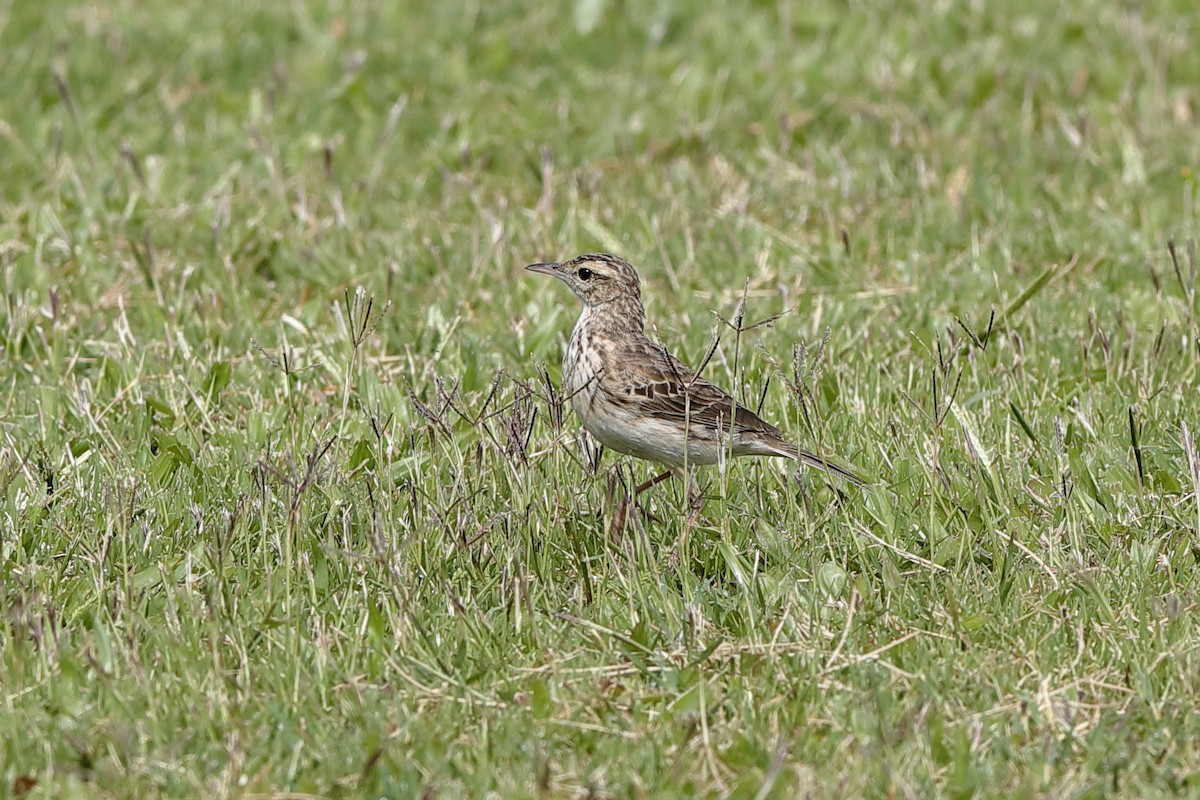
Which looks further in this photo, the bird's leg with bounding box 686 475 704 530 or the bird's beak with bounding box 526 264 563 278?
the bird's beak with bounding box 526 264 563 278

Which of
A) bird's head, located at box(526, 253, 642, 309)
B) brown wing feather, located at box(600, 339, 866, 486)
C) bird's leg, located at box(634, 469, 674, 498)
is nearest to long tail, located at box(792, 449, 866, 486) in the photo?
brown wing feather, located at box(600, 339, 866, 486)

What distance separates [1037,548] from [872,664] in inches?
36.6

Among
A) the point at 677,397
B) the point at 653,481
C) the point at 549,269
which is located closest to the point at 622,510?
the point at 653,481

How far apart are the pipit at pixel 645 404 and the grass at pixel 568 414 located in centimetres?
17

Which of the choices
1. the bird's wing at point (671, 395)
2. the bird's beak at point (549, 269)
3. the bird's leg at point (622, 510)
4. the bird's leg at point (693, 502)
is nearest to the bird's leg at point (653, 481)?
the bird's leg at point (622, 510)

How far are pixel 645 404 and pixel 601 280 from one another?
93cm

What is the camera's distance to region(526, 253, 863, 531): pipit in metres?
5.96

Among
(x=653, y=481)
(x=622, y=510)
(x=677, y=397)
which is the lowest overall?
(x=653, y=481)

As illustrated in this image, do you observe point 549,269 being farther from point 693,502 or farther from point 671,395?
point 693,502

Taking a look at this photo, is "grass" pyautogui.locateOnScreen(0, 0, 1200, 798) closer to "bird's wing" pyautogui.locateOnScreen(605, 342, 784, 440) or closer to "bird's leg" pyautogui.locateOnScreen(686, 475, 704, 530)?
"bird's leg" pyautogui.locateOnScreen(686, 475, 704, 530)

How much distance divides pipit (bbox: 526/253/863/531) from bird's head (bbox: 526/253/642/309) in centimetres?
1

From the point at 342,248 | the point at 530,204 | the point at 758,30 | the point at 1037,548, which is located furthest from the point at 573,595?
the point at 758,30

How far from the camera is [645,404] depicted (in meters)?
6.10

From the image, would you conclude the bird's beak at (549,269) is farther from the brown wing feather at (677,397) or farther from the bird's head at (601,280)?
the brown wing feather at (677,397)
